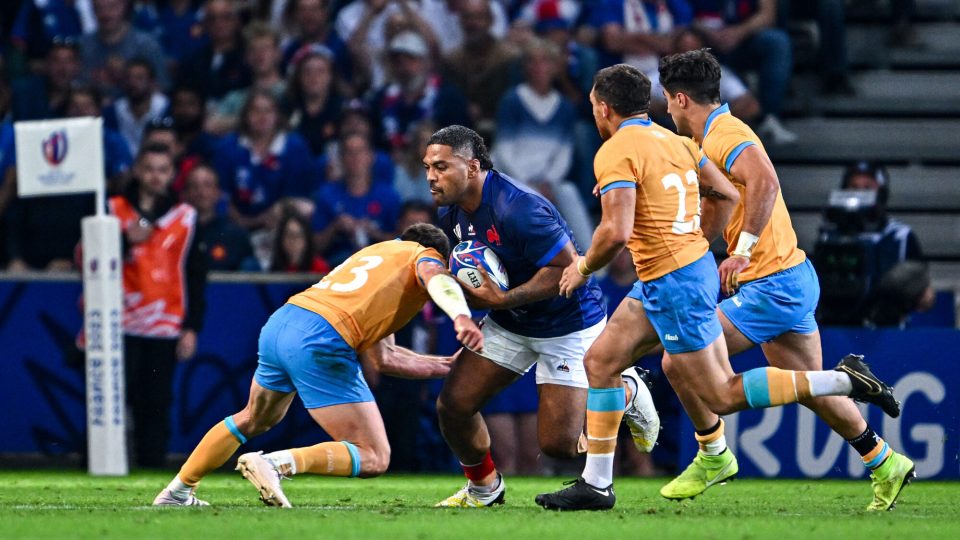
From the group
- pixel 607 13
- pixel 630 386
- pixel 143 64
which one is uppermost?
pixel 607 13

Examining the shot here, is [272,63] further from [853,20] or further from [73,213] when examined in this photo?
[853,20]

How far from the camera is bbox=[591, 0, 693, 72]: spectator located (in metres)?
14.9

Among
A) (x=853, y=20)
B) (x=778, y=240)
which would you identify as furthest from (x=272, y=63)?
(x=778, y=240)

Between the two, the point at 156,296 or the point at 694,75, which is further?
the point at 156,296

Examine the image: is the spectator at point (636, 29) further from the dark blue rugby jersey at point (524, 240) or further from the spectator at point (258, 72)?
the dark blue rugby jersey at point (524, 240)

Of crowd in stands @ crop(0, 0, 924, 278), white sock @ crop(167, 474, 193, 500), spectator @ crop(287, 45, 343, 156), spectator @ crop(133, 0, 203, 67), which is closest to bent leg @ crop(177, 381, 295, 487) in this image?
white sock @ crop(167, 474, 193, 500)

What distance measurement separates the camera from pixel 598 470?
26.1 feet

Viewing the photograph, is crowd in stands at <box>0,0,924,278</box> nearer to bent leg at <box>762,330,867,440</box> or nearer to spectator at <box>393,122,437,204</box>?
spectator at <box>393,122,437,204</box>

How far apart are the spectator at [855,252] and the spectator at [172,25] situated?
614cm

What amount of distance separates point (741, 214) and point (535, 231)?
1178mm

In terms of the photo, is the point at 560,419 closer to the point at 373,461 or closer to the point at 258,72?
the point at 373,461

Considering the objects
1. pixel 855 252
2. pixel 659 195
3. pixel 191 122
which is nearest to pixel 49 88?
pixel 191 122

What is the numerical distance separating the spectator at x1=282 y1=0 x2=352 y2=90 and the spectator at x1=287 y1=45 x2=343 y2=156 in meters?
0.35

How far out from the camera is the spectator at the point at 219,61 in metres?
14.9
